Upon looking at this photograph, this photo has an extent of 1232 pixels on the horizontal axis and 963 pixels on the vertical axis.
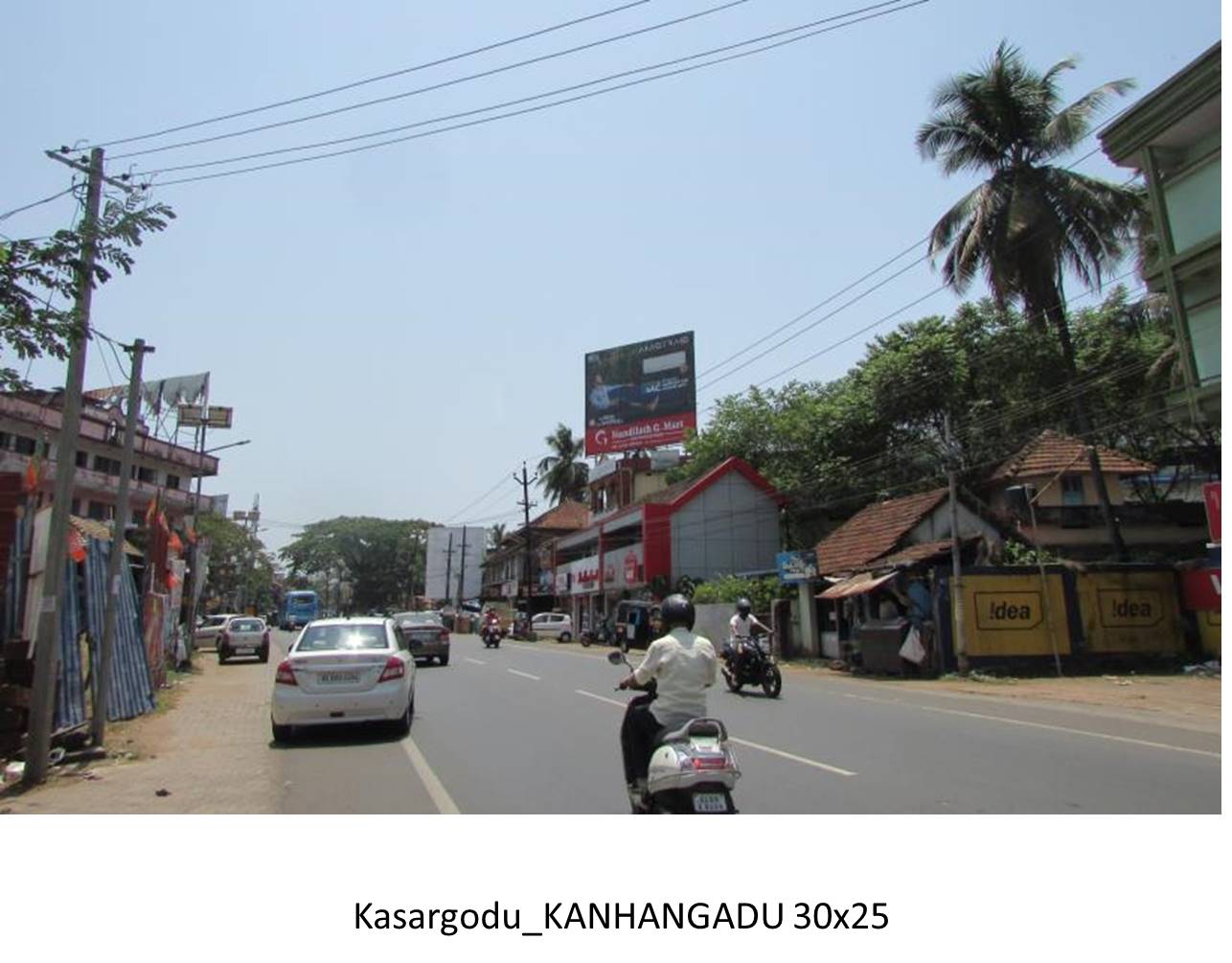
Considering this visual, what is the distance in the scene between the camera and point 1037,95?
1071 inches

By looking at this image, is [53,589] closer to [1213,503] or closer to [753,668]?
[753,668]

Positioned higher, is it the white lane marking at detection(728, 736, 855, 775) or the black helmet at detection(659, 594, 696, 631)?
the black helmet at detection(659, 594, 696, 631)

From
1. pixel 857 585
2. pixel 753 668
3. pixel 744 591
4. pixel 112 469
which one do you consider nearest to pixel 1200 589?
pixel 857 585

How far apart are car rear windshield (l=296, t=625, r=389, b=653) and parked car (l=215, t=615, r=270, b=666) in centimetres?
2292

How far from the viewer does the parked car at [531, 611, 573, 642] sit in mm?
50062

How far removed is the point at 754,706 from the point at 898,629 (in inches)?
372

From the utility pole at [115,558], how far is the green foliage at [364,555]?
9094cm

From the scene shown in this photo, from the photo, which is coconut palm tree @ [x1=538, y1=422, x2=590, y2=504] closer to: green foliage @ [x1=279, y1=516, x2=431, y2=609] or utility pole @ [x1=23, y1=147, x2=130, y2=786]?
green foliage @ [x1=279, y1=516, x2=431, y2=609]

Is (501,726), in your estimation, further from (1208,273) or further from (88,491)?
(88,491)

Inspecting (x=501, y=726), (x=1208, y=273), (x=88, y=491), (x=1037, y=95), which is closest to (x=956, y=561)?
(x=1208, y=273)

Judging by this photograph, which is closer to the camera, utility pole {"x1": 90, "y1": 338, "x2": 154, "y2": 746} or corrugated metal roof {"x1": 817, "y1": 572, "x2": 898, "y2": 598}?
utility pole {"x1": 90, "y1": 338, "x2": 154, "y2": 746}

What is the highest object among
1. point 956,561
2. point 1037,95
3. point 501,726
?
point 1037,95

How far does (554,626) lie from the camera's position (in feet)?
170

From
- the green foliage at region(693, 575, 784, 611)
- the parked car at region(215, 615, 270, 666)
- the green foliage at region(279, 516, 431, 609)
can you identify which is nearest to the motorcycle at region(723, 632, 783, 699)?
the green foliage at region(693, 575, 784, 611)
